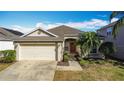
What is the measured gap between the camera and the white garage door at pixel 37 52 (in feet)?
60.7

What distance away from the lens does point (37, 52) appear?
60.9 feet

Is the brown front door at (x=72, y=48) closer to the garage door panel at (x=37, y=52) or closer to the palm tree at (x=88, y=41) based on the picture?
the palm tree at (x=88, y=41)

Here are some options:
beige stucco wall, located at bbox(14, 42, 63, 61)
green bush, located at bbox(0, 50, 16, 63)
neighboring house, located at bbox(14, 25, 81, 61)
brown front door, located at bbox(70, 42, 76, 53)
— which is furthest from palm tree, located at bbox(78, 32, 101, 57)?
green bush, located at bbox(0, 50, 16, 63)

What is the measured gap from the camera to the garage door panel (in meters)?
18.5

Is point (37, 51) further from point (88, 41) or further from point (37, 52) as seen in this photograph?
point (88, 41)

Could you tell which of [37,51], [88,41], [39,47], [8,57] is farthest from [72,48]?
[8,57]

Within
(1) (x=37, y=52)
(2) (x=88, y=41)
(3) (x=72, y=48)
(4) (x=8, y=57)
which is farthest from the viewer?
(3) (x=72, y=48)

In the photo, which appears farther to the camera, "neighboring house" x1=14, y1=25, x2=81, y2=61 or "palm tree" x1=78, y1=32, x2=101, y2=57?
"palm tree" x1=78, y1=32, x2=101, y2=57

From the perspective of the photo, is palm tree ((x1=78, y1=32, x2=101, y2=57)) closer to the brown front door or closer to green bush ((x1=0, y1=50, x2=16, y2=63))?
the brown front door

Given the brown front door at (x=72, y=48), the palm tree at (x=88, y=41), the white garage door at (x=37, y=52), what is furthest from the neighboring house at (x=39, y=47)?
the brown front door at (x=72, y=48)
